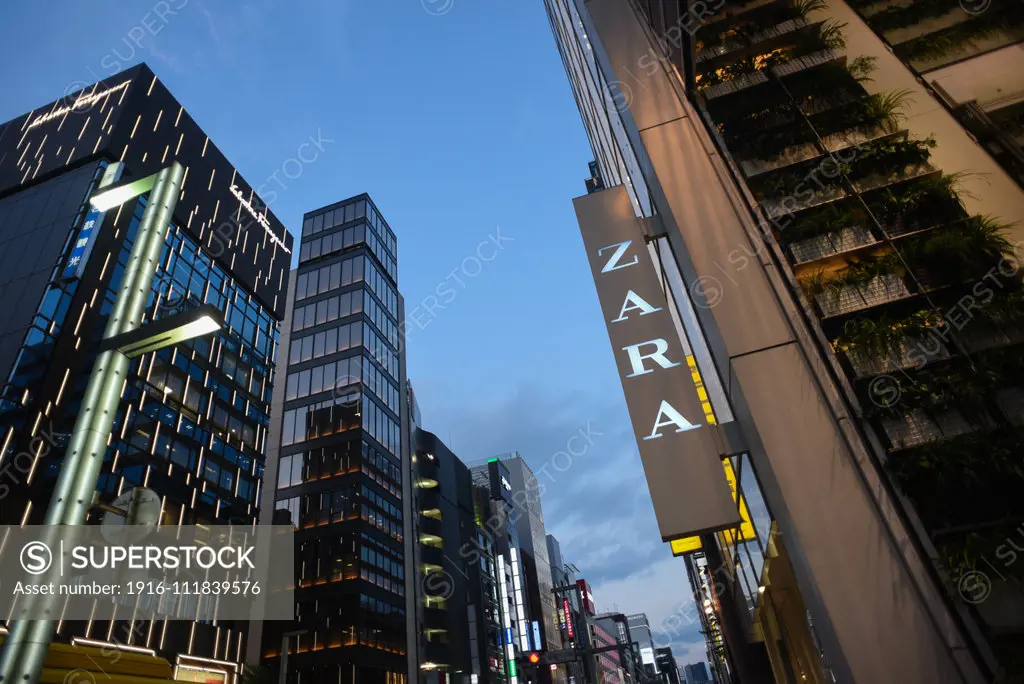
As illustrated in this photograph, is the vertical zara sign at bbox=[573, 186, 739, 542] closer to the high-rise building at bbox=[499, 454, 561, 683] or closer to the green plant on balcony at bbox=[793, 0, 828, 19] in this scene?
the green plant on balcony at bbox=[793, 0, 828, 19]

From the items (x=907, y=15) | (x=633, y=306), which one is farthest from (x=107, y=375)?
(x=907, y=15)

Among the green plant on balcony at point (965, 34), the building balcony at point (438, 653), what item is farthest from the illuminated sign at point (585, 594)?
the green plant on balcony at point (965, 34)

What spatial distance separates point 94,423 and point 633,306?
6.49 metres

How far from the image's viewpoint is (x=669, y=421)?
7242 mm

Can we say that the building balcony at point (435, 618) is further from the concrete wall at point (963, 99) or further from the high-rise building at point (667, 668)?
the high-rise building at point (667, 668)

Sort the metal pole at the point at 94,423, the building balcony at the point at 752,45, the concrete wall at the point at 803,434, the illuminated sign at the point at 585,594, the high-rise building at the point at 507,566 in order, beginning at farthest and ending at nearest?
the illuminated sign at the point at 585,594 < the high-rise building at the point at 507,566 < the building balcony at the point at 752,45 < the concrete wall at the point at 803,434 < the metal pole at the point at 94,423

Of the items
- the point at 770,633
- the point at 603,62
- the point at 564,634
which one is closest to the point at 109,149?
the point at 603,62

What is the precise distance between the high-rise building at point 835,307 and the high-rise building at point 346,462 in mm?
41047

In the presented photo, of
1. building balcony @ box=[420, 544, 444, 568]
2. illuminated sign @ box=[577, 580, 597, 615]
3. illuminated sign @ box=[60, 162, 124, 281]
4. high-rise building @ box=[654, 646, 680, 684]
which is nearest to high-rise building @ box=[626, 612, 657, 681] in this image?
high-rise building @ box=[654, 646, 680, 684]

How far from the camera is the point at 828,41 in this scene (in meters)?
9.35

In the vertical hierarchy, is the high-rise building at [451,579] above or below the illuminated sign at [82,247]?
below

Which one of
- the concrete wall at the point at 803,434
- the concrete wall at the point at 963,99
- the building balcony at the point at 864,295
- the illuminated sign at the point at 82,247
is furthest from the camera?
the illuminated sign at the point at 82,247

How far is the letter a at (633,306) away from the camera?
825 centimetres

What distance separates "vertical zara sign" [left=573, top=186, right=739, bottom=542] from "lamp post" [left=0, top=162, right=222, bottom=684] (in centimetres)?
506
